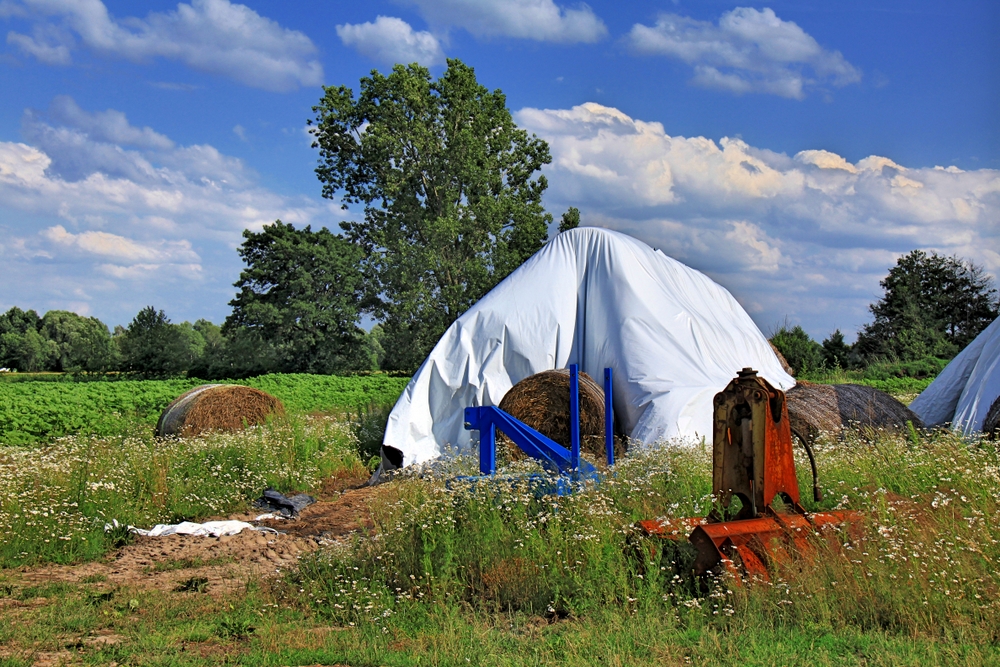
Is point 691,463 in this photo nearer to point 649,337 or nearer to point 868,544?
point 868,544

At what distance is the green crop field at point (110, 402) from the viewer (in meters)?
14.9

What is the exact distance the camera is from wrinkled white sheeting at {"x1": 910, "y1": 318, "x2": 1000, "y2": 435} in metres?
11.2

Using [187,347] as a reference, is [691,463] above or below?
below

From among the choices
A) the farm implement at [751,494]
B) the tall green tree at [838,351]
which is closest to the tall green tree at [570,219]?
the tall green tree at [838,351]

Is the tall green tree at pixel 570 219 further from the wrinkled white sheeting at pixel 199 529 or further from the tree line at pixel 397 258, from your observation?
the wrinkled white sheeting at pixel 199 529

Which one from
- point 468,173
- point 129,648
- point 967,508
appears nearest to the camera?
point 129,648

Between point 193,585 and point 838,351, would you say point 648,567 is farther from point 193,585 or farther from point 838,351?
point 838,351

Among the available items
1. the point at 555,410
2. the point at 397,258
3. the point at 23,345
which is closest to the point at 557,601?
the point at 555,410

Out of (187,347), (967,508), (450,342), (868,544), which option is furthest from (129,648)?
(187,347)

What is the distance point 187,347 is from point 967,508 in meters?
32.6

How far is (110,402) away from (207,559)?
1211 cm

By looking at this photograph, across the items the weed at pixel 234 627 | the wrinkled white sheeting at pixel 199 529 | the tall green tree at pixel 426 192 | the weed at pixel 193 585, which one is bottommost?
the weed at pixel 193 585

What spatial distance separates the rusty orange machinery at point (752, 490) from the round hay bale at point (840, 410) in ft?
18.1

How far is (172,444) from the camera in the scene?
10.5 meters
